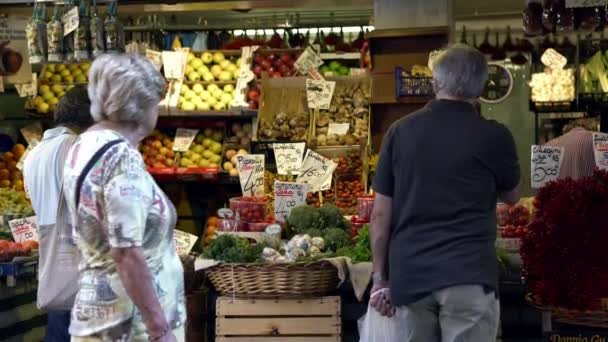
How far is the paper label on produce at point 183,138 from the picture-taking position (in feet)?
31.0

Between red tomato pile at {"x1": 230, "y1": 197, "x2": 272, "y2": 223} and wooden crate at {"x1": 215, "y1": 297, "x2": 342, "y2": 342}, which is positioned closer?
wooden crate at {"x1": 215, "y1": 297, "x2": 342, "y2": 342}

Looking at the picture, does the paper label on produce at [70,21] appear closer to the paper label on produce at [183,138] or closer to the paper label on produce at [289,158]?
the paper label on produce at [289,158]

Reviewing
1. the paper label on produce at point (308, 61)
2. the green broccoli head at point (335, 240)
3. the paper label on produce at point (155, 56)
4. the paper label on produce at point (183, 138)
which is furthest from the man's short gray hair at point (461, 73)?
the paper label on produce at point (183, 138)

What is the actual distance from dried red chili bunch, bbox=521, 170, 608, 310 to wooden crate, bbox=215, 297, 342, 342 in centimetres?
110

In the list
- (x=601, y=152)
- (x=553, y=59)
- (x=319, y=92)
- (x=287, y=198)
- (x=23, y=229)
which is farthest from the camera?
(x=553, y=59)

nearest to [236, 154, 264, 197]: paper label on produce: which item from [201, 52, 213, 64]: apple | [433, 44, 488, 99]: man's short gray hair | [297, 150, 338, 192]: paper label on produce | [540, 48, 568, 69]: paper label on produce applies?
[297, 150, 338, 192]: paper label on produce

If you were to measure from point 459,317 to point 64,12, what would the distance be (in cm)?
438

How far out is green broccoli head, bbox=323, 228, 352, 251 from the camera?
217 inches

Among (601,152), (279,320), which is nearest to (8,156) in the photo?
(279,320)

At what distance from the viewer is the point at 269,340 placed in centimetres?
518

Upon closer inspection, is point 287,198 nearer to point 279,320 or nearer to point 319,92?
point 279,320

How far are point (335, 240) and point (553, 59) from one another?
17.8ft

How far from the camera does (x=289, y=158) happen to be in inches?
294

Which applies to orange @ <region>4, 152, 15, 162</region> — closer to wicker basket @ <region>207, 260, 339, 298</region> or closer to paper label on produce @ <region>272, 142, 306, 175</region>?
paper label on produce @ <region>272, 142, 306, 175</region>
